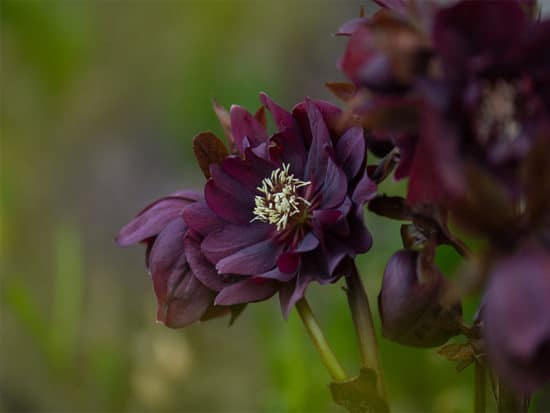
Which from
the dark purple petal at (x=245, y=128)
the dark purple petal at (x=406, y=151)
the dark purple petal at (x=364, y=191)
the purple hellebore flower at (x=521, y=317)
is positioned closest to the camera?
the purple hellebore flower at (x=521, y=317)

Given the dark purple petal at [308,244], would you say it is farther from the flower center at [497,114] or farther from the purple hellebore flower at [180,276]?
the flower center at [497,114]

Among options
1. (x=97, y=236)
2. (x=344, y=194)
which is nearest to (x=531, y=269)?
(x=344, y=194)

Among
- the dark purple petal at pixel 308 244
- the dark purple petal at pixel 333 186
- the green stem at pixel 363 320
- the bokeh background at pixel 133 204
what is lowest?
the bokeh background at pixel 133 204

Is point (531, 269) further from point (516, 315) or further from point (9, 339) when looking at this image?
point (9, 339)

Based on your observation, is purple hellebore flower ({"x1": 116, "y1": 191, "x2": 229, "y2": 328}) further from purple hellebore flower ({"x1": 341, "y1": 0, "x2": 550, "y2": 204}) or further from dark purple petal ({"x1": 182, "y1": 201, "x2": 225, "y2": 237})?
purple hellebore flower ({"x1": 341, "y1": 0, "x2": 550, "y2": 204})

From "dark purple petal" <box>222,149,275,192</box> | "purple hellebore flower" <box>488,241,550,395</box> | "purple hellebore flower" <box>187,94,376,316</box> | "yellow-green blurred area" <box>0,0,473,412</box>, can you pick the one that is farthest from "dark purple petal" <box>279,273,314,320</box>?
Answer: "yellow-green blurred area" <box>0,0,473,412</box>

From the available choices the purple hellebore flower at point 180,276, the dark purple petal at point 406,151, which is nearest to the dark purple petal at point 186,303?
the purple hellebore flower at point 180,276
